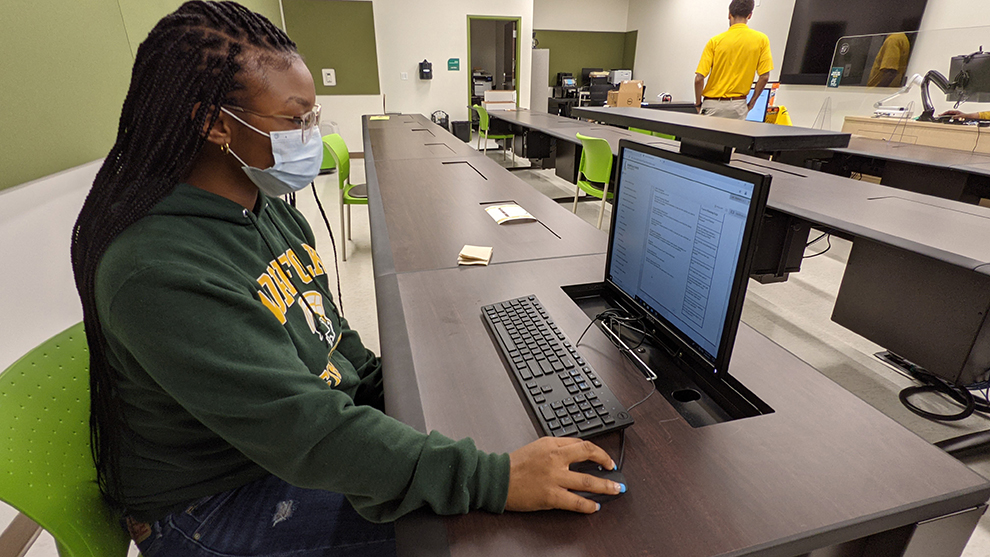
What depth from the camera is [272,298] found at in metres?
0.76

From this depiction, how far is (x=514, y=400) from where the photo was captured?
805mm

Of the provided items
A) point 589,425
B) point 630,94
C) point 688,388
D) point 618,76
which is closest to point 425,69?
point 630,94

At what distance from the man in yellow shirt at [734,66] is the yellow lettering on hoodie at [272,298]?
4.33 meters

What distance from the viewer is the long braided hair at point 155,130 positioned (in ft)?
2.07

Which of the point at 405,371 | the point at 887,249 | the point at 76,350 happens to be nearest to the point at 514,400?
the point at 405,371

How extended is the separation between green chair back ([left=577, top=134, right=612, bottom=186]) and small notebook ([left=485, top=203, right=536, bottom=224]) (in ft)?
5.42

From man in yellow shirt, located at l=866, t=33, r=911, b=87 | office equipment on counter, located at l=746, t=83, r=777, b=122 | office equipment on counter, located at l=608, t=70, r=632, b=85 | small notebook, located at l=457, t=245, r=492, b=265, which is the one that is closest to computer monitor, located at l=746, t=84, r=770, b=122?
office equipment on counter, located at l=746, t=83, r=777, b=122

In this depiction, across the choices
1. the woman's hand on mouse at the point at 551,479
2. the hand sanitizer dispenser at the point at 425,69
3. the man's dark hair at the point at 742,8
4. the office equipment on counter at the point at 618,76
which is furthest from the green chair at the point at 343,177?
the office equipment on counter at the point at 618,76

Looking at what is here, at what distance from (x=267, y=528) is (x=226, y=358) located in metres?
0.38

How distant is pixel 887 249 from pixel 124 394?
239cm

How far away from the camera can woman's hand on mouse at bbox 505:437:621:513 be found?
595mm

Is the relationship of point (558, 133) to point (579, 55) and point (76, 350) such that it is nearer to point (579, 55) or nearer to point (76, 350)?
point (76, 350)

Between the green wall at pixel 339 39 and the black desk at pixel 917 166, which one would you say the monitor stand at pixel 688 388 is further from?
the green wall at pixel 339 39

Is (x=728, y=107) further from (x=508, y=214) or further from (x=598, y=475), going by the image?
(x=598, y=475)
